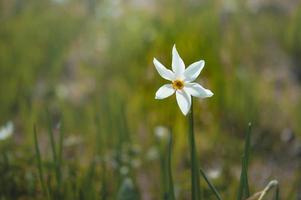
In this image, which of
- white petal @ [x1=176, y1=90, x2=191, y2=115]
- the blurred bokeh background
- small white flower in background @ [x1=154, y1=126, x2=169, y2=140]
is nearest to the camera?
white petal @ [x1=176, y1=90, x2=191, y2=115]

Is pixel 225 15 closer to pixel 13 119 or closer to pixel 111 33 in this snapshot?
pixel 111 33

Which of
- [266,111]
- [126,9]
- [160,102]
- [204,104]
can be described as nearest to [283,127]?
[266,111]

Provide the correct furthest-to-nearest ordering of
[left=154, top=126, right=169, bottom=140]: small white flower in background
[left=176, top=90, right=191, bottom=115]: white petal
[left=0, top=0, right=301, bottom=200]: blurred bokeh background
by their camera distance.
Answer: [left=154, top=126, right=169, bottom=140]: small white flower in background < [left=0, top=0, right=301, bottom=200]: blurred bokeh background < [left=176, top=90, right=191, bottom=115]: white petal

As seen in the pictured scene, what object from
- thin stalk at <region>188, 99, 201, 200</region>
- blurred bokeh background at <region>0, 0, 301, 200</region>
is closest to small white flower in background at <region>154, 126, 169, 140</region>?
blurred bokeh background at <region>0, 0, 301, 200</region>

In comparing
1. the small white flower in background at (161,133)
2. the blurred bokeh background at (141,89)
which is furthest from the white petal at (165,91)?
the small white flower in background at (161,133)

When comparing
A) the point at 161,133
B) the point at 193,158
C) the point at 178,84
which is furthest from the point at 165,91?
the point at 161,133

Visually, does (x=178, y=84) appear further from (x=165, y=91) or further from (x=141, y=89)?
(x=141, y=89)

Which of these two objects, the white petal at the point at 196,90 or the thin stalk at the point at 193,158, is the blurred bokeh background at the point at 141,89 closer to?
the thin stalk at the point at 193,158

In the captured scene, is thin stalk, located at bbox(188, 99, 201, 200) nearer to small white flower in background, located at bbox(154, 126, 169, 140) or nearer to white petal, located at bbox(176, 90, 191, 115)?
white petal, located at bbox(176, 90, 191, 115)
